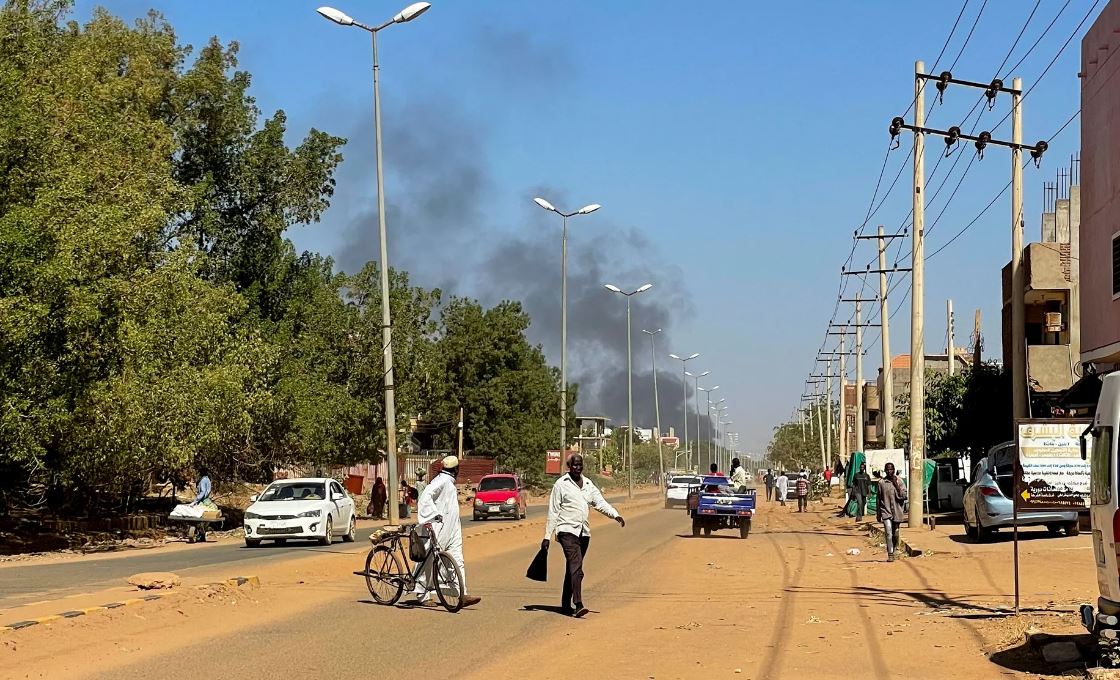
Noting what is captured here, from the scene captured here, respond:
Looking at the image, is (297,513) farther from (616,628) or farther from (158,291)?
(616,628)

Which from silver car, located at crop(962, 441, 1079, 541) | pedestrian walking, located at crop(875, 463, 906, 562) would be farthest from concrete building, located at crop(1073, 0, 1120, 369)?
pedestrian walking, located at crop(875, 463, 906, 562)

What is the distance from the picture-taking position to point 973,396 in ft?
164

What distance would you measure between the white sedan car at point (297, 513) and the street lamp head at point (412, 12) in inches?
504

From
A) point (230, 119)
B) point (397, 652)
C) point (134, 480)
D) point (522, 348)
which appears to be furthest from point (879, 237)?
point (397, 652)

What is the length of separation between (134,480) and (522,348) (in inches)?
2171

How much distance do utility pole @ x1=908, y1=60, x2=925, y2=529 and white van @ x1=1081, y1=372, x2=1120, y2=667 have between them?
22.1m

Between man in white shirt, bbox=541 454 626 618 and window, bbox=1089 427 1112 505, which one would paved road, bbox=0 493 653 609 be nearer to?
man in white shirt, bbox=541 454 626 618

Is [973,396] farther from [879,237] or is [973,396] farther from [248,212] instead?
[248,212]

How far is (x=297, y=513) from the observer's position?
105 ft

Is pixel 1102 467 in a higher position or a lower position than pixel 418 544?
higher

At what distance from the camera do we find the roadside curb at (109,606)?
13.3 m

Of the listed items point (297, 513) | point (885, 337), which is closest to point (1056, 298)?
point (885, 337)

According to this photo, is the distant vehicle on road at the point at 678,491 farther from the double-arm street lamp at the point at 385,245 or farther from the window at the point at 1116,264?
the window at the point at 1116,264

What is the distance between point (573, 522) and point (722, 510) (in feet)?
69.2
